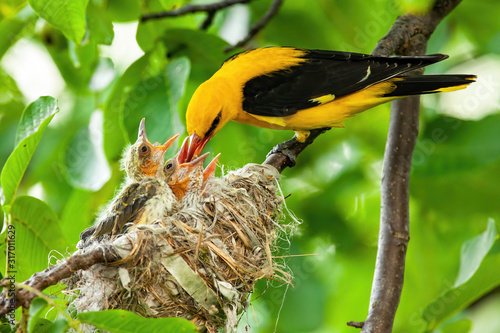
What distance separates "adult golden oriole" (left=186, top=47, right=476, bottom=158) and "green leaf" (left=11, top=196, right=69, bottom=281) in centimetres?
118

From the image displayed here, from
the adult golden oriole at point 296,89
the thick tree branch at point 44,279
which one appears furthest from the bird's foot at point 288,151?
the thick tree branch at point 44,279

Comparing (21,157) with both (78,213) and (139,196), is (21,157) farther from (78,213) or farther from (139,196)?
(78,213)

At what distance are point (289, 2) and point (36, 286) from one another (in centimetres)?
373

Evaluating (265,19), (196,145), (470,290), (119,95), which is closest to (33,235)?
(119,95)

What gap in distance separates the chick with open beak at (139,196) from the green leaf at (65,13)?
2.55 feet

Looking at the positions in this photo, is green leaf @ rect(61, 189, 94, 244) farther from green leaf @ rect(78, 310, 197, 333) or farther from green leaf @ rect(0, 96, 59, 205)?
green leaf @ rect(78, 310, 197, 333)

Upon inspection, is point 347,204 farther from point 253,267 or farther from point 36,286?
point 36,286

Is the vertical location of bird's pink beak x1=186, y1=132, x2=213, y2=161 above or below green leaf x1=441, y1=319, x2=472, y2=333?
above

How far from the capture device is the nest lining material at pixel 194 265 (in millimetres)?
2408

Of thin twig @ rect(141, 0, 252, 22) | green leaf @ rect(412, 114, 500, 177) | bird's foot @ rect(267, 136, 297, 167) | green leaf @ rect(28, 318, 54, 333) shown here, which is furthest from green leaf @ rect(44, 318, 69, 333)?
green leaf @ rect(412, 114, 500, 177)

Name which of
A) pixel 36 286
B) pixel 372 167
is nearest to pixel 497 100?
pixel 372 167

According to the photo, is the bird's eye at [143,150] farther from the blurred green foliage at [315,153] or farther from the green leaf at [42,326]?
the green leaf at [42,326]

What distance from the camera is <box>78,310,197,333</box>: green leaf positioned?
1.60 m

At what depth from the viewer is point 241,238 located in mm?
2873
